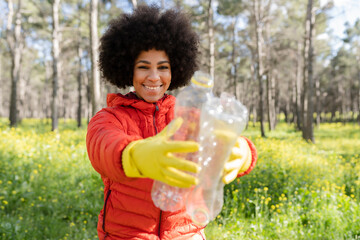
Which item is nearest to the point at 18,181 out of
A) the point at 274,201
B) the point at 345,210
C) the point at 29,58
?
the point at 274,201

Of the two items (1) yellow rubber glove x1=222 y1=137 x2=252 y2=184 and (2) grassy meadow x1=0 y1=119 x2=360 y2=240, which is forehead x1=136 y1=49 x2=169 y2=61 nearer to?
(1) yellow rubber glove x1=222 y1=137 x2=252 y2=184

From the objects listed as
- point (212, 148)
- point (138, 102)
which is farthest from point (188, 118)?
point (138, 102)

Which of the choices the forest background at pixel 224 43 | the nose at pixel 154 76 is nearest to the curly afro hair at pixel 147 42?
the nose at pixel 154 76

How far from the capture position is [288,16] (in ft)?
67.4

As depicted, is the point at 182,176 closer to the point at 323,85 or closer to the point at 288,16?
the point at 288,16

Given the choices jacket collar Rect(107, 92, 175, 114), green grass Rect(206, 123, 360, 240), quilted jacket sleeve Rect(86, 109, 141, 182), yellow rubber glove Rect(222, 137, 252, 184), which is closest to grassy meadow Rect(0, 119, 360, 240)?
green grass Rect(206, 123, 360, 240)

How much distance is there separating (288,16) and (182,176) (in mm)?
22560

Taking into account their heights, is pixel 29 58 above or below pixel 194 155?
above

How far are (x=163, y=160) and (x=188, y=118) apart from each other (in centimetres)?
22

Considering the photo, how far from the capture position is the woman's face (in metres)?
1.51

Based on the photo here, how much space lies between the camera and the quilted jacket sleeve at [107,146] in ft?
3.17

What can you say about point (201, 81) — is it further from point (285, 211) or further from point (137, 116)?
point (285, 211)

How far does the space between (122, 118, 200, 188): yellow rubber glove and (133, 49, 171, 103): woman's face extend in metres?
0.63

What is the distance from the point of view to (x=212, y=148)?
0.98 meters
